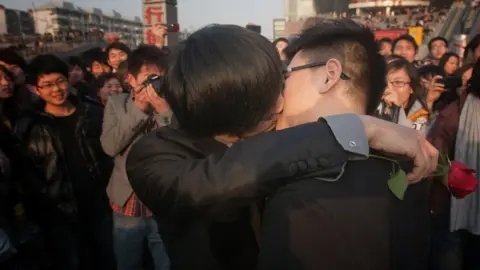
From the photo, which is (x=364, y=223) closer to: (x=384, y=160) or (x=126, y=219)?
(x=384, y=160)

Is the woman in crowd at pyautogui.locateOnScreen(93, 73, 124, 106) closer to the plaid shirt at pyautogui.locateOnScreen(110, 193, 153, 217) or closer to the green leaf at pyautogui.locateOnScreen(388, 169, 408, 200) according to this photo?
the plaid shirt at pyautogui.locateOnScreen(110, 193, 153, 217)

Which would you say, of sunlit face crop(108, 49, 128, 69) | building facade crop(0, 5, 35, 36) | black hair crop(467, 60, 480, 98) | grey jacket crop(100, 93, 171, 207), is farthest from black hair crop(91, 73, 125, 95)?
building facade crop(0, 5, 35, 36)

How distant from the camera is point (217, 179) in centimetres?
91

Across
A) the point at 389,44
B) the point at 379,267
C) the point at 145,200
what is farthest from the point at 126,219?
the point at 389,44

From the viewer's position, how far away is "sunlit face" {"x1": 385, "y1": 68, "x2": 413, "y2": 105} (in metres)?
3.42

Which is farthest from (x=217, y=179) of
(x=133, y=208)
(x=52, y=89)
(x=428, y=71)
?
(x=428, y=71)

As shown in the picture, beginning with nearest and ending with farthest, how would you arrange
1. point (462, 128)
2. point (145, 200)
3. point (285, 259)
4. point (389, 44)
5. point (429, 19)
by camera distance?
point (285, 259) → point (145, 200) → point (462, 128) → point (389, 44) → point (429, 19)

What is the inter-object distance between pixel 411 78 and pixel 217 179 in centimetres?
308

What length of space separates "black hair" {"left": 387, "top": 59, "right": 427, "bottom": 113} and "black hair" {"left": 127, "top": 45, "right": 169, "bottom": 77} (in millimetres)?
1955

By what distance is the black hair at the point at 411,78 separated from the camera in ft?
11.3

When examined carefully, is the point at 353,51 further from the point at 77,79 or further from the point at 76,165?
the point at 77,79

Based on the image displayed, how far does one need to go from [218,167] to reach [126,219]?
2.09 meters

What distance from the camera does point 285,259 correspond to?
85 cm

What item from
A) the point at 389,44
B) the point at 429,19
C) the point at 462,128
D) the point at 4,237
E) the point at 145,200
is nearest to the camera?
the point at 145,200
